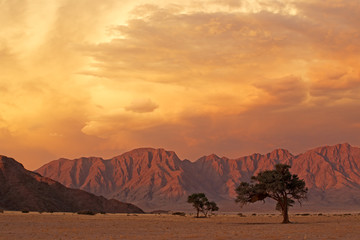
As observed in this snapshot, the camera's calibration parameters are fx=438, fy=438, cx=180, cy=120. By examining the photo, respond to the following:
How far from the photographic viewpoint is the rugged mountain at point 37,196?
11812 centimetres

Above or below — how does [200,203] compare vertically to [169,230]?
above

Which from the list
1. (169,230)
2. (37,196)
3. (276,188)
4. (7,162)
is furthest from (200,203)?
(7,162)

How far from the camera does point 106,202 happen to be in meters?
153

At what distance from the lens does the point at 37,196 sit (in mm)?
123562

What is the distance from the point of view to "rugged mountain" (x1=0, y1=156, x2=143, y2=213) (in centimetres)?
11812

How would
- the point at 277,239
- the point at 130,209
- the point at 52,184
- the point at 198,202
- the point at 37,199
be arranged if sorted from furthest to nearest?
the point at 130,209
the point at 52,184
the point at 37,199
the point at 198,202
the point at 277,239

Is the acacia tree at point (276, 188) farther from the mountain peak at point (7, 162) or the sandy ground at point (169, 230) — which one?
the mountain peak at point (7, 162)

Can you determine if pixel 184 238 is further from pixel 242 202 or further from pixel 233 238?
pixel 242 202

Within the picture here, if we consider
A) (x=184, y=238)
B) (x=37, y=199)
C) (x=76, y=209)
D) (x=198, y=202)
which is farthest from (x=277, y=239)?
(x=76, y=209)

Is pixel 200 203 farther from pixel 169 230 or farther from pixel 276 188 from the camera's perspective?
pixel 169 230

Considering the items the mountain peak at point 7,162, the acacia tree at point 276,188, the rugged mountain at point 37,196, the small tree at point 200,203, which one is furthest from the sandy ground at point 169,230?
the mountain peak at point 7,162

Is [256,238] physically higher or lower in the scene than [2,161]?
lower

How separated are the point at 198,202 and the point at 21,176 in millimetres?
63360

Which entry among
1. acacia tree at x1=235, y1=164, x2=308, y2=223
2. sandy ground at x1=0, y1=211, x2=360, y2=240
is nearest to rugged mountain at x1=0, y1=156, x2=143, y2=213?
sandy ground at x1=0, y1=211, x2=360, y2=240
